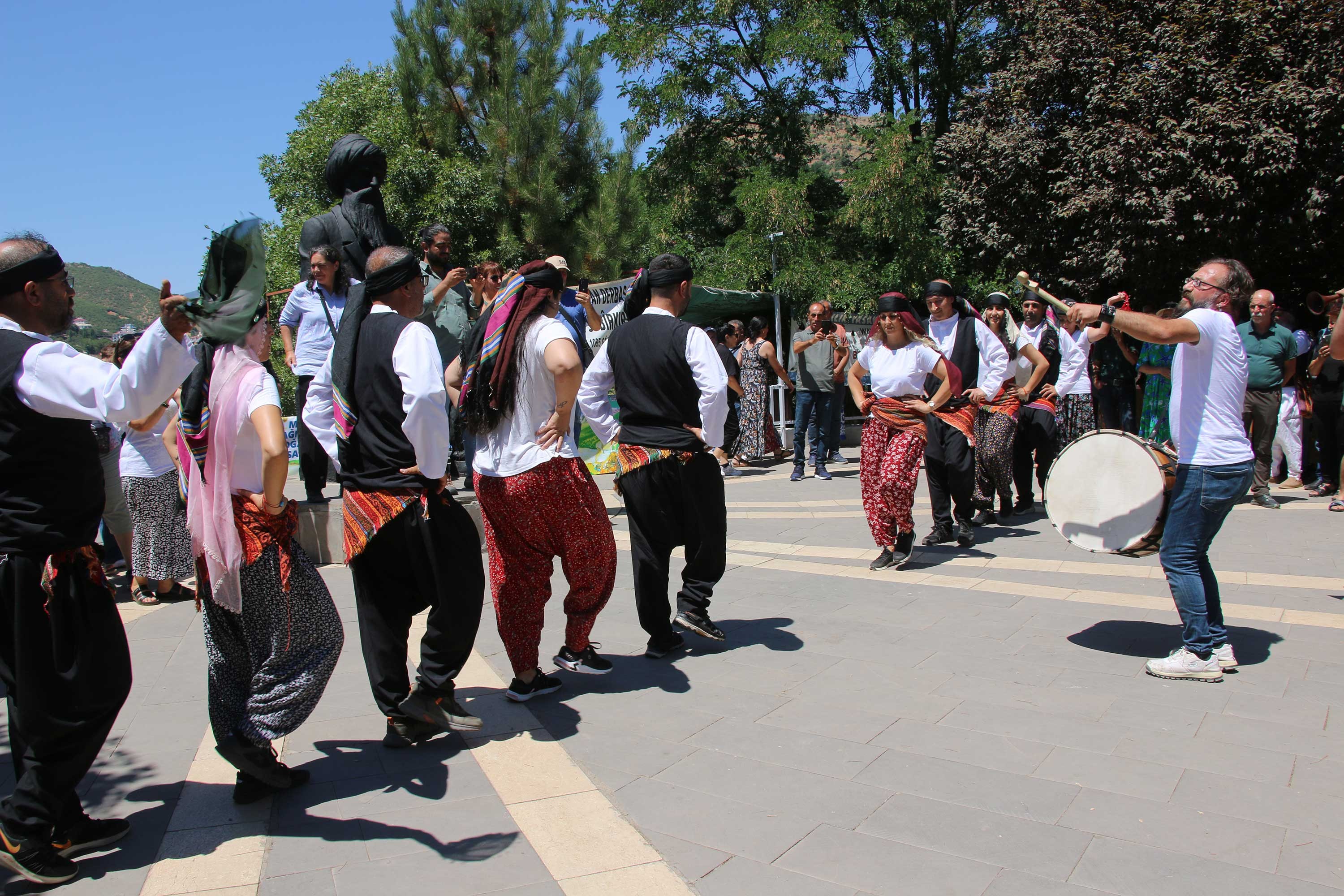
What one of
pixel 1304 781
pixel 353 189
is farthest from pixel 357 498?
pixel 1304 781

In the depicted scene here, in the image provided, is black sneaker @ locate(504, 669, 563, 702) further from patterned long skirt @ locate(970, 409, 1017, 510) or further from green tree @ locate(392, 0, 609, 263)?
green tree @ locate(392, 0, 609, 263)

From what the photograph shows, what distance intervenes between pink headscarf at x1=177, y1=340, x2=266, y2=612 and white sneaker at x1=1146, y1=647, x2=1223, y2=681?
393 cm

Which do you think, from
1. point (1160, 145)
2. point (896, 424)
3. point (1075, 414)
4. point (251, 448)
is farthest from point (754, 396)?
point (251, 448)

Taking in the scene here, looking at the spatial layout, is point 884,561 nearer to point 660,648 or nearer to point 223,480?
point 660,648

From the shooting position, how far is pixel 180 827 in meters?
3.20

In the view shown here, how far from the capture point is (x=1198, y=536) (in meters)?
4.27

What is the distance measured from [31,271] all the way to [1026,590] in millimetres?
5411

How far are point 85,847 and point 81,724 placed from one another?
42 cm

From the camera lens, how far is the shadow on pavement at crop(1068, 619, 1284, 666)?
4625mm

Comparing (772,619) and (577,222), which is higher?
(577,222)

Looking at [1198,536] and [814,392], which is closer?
[1198,536]

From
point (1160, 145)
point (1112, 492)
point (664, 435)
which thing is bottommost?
point (1112, 492)

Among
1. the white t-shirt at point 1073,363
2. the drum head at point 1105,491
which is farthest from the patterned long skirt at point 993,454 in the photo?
the drum head at point 1105,491

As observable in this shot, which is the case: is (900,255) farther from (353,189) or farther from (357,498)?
(357,498)
